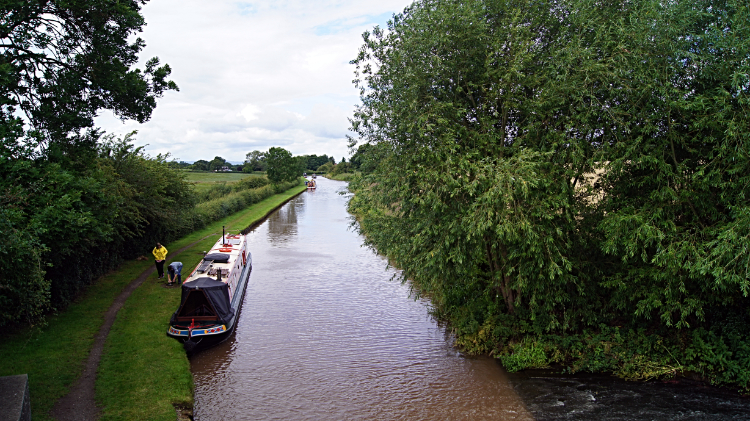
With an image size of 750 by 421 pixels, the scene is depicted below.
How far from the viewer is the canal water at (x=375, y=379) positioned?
391 inches

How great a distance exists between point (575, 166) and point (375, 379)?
6.78m

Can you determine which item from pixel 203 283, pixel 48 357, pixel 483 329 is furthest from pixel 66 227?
pixel 483 329

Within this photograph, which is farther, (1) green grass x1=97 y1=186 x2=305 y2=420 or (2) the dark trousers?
(2) the dark trousers

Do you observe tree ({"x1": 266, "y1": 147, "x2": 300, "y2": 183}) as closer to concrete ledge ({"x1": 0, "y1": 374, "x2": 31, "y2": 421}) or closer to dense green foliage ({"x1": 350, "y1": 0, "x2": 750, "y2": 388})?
dense green foliage ({"x1": 350, "y1": 0, "x2": 750, "y2": 388})

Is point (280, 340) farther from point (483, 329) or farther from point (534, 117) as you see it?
point (534, 117)

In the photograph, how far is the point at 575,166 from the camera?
10.4 metres

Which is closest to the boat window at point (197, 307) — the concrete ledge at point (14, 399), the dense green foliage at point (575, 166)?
the dense green foliage at point (575, 166)

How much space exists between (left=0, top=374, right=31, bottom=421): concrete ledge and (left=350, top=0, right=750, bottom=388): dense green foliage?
7668 mm

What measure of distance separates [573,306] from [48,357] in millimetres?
12293

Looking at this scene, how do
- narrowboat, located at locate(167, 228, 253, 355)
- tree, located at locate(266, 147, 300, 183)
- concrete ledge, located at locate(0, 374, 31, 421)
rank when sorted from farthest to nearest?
1. tree, located at locate(266, 147, 300, 183)
2. narrowboat, located at locate(167, 228, 253, 355)
3. concrete ledge, located at locate(0, 374, 31, 421)

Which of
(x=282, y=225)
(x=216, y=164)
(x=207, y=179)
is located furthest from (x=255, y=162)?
(x=282, y=225)

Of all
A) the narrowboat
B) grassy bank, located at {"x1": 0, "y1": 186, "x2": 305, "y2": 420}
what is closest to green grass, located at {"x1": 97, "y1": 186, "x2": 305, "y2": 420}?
grassy bank, located at {"x1": 0, "y1": 186, "x2": 305, "y2": 420}

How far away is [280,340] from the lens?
14078mm

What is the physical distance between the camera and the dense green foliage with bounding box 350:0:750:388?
9.24 meters
